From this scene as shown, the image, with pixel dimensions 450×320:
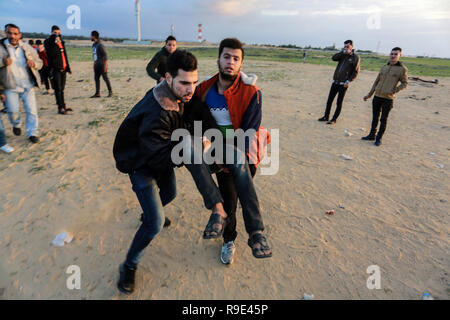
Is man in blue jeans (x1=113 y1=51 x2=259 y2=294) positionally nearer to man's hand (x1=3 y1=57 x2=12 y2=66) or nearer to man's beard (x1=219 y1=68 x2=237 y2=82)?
man's beard (x1=219 y1=68 x2=237 y2=82)

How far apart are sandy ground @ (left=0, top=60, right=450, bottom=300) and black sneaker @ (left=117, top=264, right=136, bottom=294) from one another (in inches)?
3.6

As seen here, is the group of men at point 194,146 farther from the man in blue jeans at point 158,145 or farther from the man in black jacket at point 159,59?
the man in black jacket at point 159,59

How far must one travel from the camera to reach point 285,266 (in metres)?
2.83

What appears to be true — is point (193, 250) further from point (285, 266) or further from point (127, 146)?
point (127, 146)

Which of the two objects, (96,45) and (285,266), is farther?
(96,45)

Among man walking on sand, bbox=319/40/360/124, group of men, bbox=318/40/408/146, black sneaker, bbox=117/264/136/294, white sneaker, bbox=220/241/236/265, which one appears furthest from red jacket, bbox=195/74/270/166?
man walking on sand, bbox=319/40/360/124

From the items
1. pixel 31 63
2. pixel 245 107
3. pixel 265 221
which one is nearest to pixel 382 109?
pixel 265 221

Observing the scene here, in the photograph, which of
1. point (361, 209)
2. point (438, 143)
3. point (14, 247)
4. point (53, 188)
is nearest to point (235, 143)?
point (361, 209)

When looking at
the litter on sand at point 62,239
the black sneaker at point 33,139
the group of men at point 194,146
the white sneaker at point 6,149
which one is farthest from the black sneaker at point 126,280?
the black sneaker at point 33,139

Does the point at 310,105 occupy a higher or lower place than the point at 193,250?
higher

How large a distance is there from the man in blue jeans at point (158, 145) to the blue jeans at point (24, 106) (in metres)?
4.61

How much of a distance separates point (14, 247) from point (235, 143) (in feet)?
9.77

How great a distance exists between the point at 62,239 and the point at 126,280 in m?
1.24

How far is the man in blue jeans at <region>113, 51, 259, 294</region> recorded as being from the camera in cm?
214
